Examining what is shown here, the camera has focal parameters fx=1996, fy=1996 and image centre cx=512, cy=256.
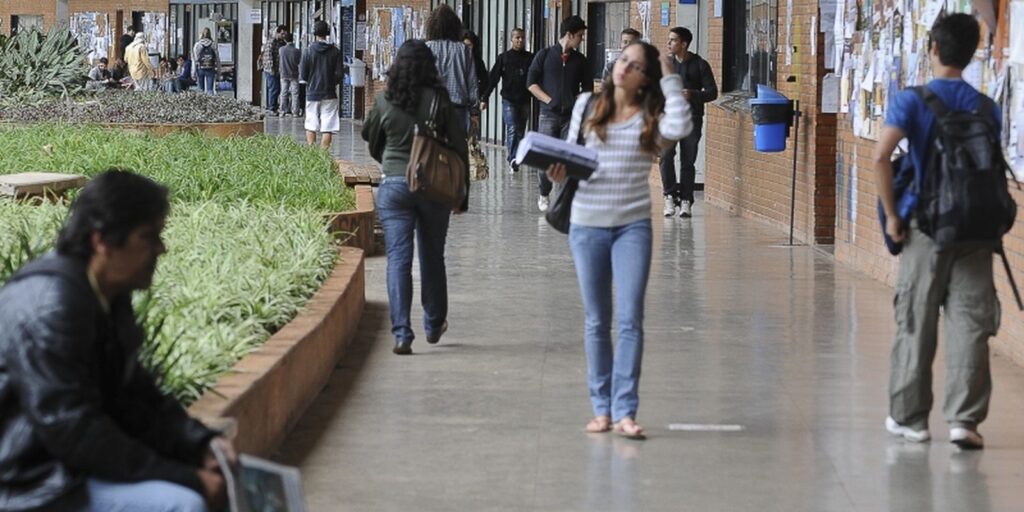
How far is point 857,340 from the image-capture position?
431 inches

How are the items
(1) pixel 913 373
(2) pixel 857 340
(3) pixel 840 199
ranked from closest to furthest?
(1) pixel 913 373, (2) pixel 857 340, (3) pixel 840 199

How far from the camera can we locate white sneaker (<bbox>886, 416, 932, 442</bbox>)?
8.02 m

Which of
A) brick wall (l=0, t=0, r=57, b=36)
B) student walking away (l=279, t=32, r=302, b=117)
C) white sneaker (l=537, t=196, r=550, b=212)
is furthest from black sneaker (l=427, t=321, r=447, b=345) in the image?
brick wall (l=0, t=0, r=57, b=36)

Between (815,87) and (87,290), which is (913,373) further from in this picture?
(815,87)

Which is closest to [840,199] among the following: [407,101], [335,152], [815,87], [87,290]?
[815,87]

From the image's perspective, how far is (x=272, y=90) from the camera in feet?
148

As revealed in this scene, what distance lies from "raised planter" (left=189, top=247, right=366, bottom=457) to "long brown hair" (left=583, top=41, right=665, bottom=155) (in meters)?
1.56

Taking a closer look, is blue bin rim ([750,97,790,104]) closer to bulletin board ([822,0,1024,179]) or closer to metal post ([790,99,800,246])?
metal post ([790,99,800,246])

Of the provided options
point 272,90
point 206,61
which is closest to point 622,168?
point 272,90

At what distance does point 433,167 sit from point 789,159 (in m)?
7.46

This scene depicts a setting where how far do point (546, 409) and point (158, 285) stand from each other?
1849 millimetres

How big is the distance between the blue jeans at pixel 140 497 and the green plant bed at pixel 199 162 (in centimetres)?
854

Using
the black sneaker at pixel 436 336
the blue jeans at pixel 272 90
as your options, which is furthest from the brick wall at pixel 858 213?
the blue jeans at pixel 272 90

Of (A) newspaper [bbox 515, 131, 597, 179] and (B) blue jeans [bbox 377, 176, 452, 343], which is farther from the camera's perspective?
(B) blue jeans [bbox 377, 176, 452, 343]
